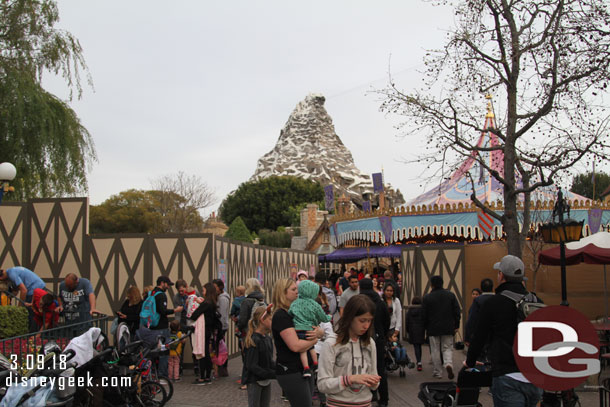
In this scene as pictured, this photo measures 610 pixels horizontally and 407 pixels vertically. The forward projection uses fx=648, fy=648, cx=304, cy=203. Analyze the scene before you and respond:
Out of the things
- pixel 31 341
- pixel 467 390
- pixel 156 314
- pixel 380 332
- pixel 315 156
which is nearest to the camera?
pixel 467 390

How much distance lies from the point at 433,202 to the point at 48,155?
1385cm

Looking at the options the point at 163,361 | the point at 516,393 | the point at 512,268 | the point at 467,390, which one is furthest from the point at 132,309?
the point at 516,393

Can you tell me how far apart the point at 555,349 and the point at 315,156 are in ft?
333

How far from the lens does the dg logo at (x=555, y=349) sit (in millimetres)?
4617

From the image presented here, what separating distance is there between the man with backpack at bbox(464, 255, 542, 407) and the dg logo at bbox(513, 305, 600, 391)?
97 mm

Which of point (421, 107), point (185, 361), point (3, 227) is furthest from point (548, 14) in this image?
point (3, 227)

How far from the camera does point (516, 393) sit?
472 centimetres

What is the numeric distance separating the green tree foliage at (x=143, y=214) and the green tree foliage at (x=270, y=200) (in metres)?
15.4

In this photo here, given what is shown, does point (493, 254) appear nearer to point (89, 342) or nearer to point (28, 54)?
point (89, 342)

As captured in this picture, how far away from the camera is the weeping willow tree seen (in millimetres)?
17500

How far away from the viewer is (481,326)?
4941 mm

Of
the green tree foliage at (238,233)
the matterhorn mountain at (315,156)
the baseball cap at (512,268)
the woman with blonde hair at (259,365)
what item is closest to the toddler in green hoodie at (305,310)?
the woman with blonde hair at (259,365)

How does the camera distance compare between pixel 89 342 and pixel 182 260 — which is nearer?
pixel 89 342

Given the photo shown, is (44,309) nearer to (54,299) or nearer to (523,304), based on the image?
(54,299)
